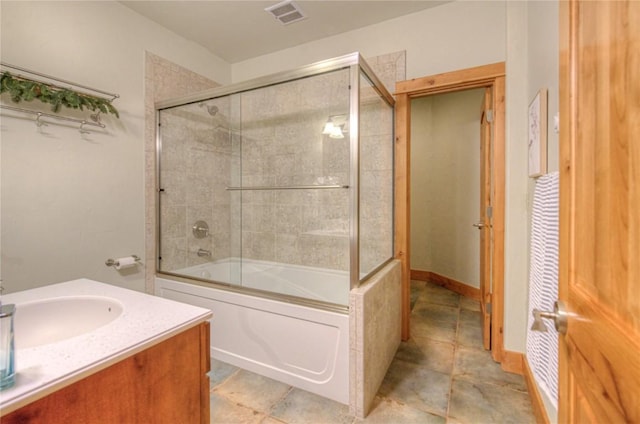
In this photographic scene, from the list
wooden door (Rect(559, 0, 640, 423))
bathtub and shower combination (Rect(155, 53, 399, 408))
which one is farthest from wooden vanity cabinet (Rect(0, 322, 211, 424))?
wooden door (Rect(559, 0, 640, 423))

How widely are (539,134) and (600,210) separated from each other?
126 cm

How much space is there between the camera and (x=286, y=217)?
288 centimetres

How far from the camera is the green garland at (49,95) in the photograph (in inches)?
64.4

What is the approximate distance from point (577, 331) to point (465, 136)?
3.60 meters

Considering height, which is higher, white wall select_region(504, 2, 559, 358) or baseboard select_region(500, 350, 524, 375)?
white wall select_region(504, 2, 559, 358)

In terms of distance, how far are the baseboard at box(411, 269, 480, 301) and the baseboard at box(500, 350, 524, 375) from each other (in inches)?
58.4

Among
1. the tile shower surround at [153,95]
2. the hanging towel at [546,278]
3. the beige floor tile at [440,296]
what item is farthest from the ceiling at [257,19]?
the beige floor tile at [440,296]

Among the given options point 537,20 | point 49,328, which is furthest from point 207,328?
point 537,20

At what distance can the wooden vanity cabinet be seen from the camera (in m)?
0.71

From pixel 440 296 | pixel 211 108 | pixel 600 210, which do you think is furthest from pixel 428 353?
pixel 211 108

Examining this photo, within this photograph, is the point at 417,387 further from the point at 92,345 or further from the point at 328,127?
the point at 328,127

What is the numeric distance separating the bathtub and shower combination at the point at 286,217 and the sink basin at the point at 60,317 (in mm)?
956

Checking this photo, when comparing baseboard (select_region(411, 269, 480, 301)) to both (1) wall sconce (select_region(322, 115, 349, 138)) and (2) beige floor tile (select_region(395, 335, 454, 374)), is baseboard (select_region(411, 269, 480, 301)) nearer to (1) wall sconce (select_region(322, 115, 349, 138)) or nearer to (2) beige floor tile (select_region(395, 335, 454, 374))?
(2) beige floor tile (select_region(395, 335, 454, 374))

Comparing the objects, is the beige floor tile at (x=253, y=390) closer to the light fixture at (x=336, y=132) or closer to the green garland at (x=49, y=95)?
the light fixture at (x=336, y=132)
